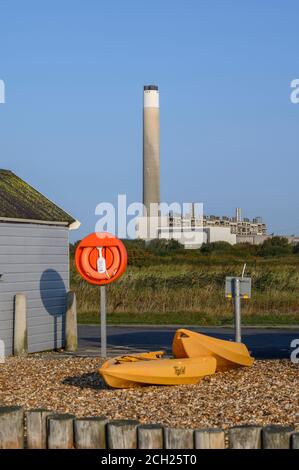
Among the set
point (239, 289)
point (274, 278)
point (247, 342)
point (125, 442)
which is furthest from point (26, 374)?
point (274, 278)

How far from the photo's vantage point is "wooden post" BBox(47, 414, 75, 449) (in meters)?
9.08

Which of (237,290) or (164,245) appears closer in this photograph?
(237,290)

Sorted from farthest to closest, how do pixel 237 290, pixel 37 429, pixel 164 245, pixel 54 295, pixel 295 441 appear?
pixel 164 245, pixel 54 295, pixel 237 290, pixel 37 429, pixel 295 441

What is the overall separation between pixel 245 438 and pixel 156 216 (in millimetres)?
84130

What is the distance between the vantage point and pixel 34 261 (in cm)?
2178

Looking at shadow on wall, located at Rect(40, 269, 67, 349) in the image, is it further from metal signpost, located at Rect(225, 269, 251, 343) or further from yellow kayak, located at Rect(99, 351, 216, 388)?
yellow kayak, located at Rect(99, 351, 216, 388)

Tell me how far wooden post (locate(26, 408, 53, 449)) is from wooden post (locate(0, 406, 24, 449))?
0.14 m

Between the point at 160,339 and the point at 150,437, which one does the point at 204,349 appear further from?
the point at 160,339

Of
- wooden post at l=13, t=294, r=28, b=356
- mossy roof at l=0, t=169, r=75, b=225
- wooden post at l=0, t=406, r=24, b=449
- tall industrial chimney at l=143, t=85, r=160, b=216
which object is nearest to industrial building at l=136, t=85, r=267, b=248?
Result: tall industrial chimney at l=143, t=85, r=160, b=216

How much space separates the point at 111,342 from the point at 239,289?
814 centimetres

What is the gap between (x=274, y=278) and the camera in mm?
42719

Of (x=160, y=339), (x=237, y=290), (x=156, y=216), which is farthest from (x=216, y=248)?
(x=237, y=290)

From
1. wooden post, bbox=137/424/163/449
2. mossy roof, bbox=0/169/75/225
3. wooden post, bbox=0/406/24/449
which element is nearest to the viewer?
wooden post, bbox=137/424/163/449
